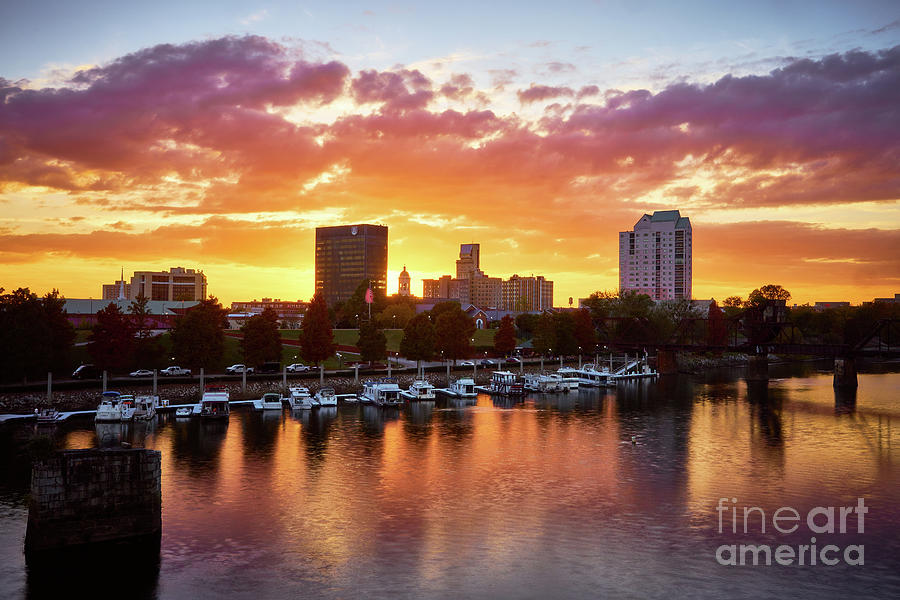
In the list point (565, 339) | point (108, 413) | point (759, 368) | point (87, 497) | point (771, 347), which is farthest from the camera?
point (565, 339)

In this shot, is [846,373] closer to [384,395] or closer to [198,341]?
[384,395]

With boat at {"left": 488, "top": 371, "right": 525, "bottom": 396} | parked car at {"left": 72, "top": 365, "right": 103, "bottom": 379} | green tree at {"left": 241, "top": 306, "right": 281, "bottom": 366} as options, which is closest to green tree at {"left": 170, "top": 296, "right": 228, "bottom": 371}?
green tree at {"left": 241, "top": 306, "right": 281, "bottom": 366}

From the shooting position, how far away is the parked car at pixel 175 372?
339 feet

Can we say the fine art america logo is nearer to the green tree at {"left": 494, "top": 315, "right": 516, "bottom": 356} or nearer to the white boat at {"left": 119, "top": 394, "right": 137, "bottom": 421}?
the white boat at {"left": 119, "top": 394, "right": 137, "bottom": 421}

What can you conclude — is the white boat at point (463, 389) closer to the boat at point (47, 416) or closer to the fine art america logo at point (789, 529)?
the boat at point (47, 416)

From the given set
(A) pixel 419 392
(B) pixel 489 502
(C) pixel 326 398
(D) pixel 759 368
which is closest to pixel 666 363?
(D) pixel 759 368

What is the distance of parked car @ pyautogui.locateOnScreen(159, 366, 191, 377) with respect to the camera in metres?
103

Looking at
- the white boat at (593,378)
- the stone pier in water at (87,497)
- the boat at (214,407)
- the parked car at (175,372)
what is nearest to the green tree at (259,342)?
the parked car at (175,372)

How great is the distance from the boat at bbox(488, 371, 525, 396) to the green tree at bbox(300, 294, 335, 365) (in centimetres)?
2825

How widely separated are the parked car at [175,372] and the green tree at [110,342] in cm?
623

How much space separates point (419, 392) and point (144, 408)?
3911 centimetres

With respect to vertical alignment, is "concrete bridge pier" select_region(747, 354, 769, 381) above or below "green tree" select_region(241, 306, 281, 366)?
below

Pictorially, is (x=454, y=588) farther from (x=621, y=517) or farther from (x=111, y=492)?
(x=111, y=492)

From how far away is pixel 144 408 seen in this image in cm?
8319
